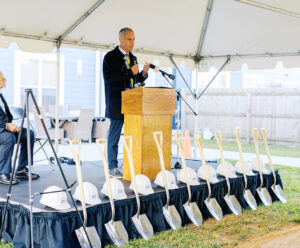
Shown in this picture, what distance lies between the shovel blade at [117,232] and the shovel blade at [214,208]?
110cm

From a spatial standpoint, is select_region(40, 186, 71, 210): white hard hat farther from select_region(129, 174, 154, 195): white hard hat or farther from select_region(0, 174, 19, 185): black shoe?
select_region(0, 174, 19, 185): black shoe

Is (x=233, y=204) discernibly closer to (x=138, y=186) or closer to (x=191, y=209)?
(x=191, y=209)

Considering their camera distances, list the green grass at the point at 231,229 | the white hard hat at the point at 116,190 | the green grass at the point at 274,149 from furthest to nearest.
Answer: the green grass at the point at 274,149 < the green grass at the point at 231,229 < the white hard hat at the point at 116,190

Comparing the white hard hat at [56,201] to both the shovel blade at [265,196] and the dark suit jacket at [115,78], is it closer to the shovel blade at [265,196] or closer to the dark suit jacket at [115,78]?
the dark suit jacket at [115,78]

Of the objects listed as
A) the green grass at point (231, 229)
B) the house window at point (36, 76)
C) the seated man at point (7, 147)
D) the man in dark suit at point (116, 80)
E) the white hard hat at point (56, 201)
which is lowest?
the green grass at point (231, 229)

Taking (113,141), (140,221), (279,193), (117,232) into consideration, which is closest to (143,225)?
(140,221)

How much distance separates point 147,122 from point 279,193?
196 cm

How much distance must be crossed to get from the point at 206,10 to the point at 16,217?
3.76 meters

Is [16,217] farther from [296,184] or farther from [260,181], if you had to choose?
[296,184]

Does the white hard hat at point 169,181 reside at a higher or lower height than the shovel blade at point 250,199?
higher

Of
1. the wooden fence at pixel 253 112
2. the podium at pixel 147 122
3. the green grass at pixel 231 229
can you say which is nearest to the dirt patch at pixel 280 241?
the green grass at pixel 231 229

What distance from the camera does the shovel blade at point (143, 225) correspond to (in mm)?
3195

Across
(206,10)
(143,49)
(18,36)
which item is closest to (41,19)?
(18,36)

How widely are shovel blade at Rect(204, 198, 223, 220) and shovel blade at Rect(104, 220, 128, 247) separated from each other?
1100 mm
